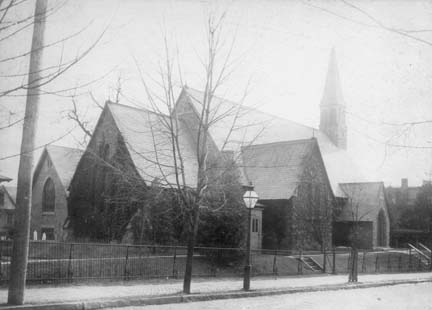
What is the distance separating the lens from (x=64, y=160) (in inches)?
1487

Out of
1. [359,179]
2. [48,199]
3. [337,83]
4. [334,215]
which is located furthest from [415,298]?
[337,83]

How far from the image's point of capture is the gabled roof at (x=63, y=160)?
118ft

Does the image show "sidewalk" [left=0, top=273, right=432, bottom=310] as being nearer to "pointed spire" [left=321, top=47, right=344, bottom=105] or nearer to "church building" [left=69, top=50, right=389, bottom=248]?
"church building" [left=69, top=50, right=389, bottom=248]

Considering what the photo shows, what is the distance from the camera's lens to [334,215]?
127ft

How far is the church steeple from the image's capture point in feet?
168

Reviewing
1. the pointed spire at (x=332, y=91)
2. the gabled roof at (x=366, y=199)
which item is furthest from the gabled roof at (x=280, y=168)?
the pointed spire at (x=332, y=91)

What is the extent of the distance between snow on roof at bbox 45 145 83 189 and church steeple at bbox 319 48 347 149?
25.6 meters

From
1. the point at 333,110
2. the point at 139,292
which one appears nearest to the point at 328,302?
the point at 139,292

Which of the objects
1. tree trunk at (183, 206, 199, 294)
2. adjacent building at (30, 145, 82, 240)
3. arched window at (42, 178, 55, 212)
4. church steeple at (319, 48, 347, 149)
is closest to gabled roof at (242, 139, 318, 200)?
adjacent building at (30, 145, 82, 240)

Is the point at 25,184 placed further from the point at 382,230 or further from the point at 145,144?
the point at 382,230

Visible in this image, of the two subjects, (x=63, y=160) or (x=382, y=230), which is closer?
(x=63, y=160)

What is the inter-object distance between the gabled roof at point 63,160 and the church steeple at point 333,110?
25.6 m

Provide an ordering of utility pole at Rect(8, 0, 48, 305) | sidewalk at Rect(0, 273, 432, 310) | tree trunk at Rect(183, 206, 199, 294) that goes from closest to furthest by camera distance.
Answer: utility pole at Rect(8, 0, 48, 305), sidewalk at Rect(0, 273, 432, 310), tree trunk at Rect(183, 206, 199, 294)

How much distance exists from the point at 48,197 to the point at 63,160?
128 inches
